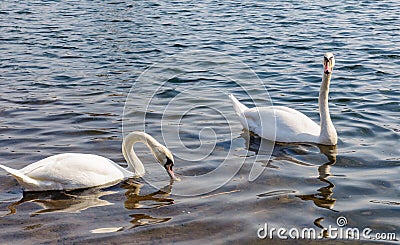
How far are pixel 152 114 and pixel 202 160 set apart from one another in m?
2.36

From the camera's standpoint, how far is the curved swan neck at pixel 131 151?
282 inches

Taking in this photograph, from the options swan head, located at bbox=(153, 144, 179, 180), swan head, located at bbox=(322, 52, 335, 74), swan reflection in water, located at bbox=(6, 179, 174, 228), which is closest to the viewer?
swan reflection in water, located at bbox=(6, 179, 174, 228)

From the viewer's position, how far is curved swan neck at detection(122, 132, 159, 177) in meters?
7.17

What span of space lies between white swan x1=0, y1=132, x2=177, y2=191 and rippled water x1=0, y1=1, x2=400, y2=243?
129 mm

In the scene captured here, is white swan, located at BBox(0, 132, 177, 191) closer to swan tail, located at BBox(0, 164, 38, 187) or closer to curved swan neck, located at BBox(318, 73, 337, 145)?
swan tail, located at BBox(0, 164, 38, 187)

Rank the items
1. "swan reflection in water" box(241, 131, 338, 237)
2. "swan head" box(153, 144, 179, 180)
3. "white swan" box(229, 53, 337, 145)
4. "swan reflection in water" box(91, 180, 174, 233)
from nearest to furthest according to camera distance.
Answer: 1. "swan reflection in water" box(91, 180, 174, 233)
2. "swan reflection in water" box(241, 131, 338, 237)
3. "swan head" box(153, 144, 179, 180)
4. "white swan" box(229, 53, 337, 145)

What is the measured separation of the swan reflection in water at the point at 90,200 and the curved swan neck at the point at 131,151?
298 millimetres

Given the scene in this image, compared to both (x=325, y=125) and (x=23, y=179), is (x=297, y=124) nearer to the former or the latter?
(x=325, y=125)

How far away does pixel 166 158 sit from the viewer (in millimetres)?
6977

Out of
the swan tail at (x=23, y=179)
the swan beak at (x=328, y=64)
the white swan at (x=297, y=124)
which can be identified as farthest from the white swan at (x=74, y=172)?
the swan beak at (x=328, y=64)

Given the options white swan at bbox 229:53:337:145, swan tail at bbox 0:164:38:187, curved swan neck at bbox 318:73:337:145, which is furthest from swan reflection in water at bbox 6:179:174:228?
curved swan neck at bbox 318:73:337:145

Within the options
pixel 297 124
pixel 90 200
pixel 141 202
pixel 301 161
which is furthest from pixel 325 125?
pixel 90 200

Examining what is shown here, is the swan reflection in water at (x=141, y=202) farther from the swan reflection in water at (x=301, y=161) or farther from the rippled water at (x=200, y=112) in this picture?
the swan reflection in water at (x=301, y=161)

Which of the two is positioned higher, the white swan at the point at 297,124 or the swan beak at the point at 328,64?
the swan beak at the point at 328,64
